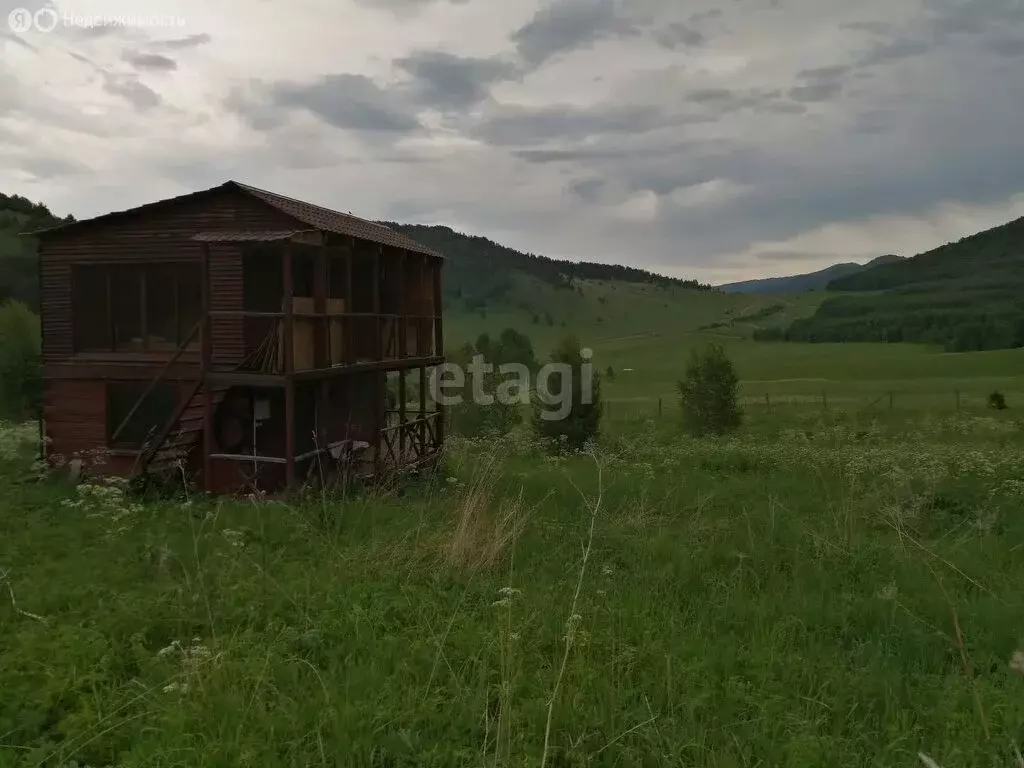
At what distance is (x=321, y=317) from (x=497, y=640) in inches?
366

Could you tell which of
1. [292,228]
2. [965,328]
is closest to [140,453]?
[292,228]

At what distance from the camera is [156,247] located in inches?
576

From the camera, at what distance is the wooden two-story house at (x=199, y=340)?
1366 cm

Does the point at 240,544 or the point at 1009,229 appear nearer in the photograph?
the point at 240,544

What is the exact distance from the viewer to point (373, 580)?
7.23 m

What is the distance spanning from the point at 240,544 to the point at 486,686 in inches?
153

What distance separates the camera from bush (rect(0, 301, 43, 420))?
2809 cm

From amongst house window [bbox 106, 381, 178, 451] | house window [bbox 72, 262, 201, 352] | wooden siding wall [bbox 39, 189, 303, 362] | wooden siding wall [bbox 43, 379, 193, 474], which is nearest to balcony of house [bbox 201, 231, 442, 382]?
wooden siding wall [bbox 39, 189, 303, 362]

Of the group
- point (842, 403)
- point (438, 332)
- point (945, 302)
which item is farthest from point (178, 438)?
point (945, 302)

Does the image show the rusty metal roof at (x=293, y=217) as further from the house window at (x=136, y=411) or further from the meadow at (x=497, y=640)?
the meadow at (x=497, y=640)

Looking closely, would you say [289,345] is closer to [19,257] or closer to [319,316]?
[319,316]

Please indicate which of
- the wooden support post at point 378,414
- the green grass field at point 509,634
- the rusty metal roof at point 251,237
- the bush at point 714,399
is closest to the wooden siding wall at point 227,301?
the rusty metal roof at point 251,237

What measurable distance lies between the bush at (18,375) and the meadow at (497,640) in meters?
21.0

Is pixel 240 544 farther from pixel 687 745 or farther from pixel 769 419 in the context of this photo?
pixel 769 419
